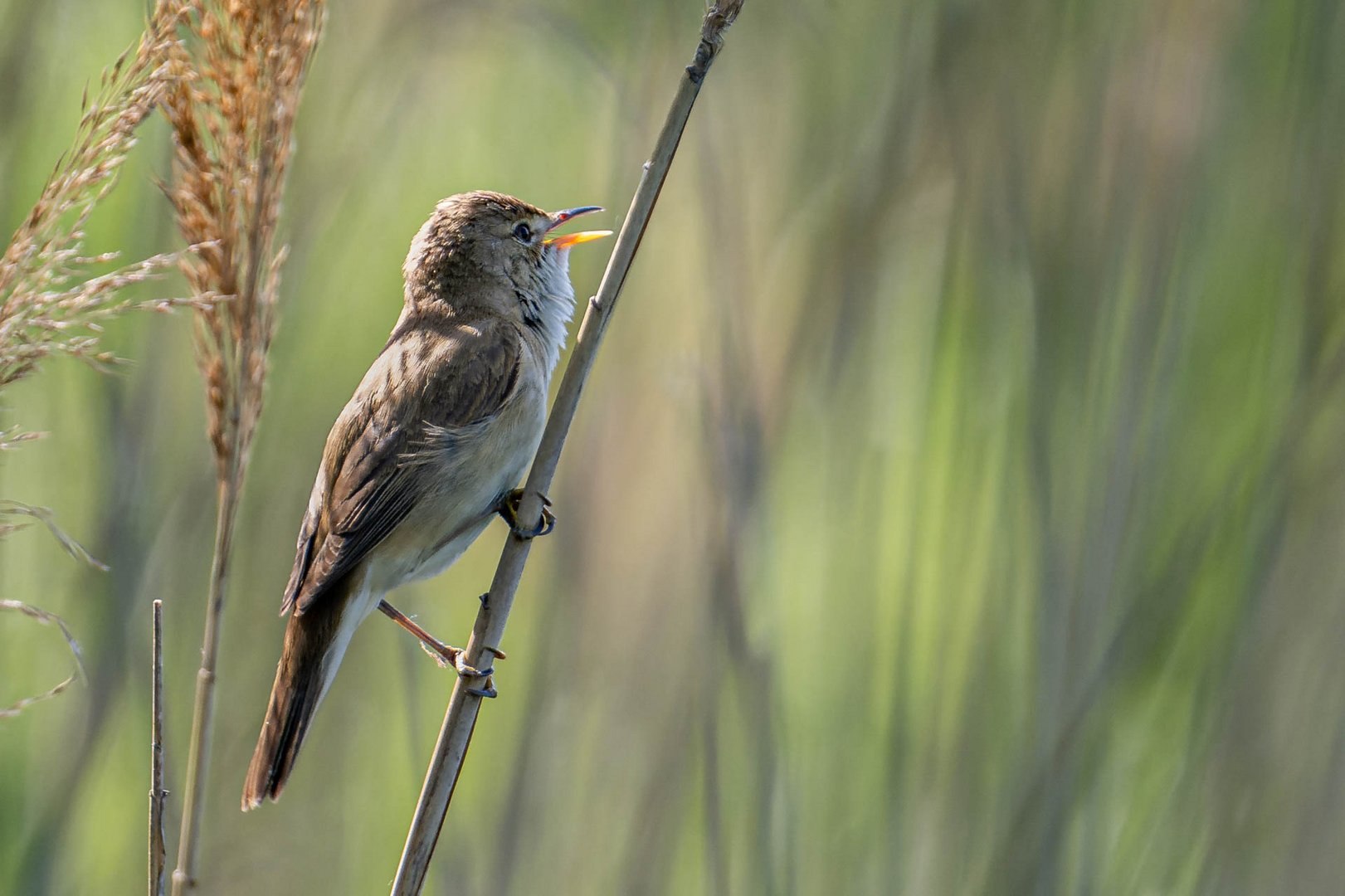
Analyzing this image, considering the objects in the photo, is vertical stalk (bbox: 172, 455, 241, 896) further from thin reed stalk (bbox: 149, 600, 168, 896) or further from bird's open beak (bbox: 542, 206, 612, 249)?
bird's open beak (bbox: 542, 206, 612, 249)

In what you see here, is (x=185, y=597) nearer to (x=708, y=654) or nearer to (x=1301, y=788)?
(x=708, y=654)

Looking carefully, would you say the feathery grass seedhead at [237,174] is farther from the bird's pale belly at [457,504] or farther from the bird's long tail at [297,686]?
→ the bird's pale belly at [457,504]

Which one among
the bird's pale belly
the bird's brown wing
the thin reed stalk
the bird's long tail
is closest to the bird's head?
the bird's brown wing

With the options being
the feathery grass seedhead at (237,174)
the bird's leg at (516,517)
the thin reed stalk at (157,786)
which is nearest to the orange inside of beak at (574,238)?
the bird's leg at (516,517)

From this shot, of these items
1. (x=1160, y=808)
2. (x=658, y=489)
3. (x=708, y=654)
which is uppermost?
(x=658, y=489)

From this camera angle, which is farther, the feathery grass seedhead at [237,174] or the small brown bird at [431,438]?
the small brown bird at [431,438]

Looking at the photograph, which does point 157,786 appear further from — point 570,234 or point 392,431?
point 570,234

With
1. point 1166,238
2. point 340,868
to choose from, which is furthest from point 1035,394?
point 340,868

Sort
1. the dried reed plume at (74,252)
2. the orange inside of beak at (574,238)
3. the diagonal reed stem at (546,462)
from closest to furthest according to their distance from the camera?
the dried reed plume at (74,252), the diagonal reed stem at (546,462), the orange inside of beak at (574,238)

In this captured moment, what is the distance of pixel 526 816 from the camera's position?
262 centimetres

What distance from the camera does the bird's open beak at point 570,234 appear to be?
8.83 ft

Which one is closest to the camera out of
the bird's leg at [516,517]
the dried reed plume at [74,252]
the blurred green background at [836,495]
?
the dried reed plume at [74,252]

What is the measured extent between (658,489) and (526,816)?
0.91 m

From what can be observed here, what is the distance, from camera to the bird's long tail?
212cm
